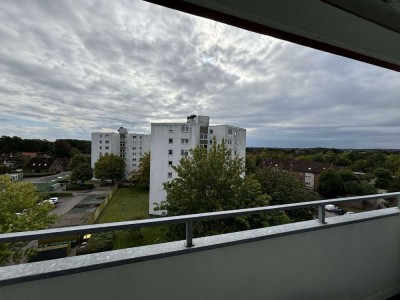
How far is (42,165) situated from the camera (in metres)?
14.4

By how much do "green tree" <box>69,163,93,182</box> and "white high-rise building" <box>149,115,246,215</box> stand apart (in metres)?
10.6

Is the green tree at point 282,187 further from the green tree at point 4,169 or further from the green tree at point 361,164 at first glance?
the green tree at point 4,169

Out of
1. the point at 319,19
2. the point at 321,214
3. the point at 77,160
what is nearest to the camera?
the point at 319,19

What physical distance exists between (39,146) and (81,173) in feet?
34.6

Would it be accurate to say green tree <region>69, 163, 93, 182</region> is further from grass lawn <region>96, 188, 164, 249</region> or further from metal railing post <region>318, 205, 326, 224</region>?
metal railing post <region>318, 205, 326, 224</region>

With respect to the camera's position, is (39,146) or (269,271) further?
(39,146)

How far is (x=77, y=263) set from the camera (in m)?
0.85

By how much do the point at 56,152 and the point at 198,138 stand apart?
1001cm

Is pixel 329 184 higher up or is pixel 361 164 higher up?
pixel 361 164

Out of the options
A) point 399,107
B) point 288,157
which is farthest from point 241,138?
point 399,107

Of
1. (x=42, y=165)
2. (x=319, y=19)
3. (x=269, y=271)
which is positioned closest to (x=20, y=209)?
(x=269, y=271)

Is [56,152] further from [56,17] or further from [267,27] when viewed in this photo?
[267,27]

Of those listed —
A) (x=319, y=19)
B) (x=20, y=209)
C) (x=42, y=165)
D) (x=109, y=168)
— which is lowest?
(x=109, y=168)

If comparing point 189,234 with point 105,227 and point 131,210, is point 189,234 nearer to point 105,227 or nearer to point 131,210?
point 105,227
